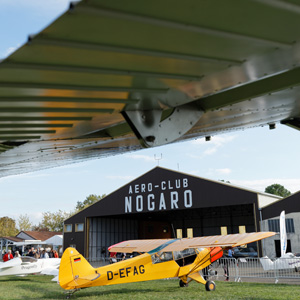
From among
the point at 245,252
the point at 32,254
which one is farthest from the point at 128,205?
the point at 32,254

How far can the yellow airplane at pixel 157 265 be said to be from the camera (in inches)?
477

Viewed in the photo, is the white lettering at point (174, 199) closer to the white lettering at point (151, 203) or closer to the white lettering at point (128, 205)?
the white lettering at point (151, 203)

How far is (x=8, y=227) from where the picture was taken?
7525 centimetres

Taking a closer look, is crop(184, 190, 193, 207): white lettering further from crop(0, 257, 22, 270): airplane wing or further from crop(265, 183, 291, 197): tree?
crop(265, 183, 291, 197): tree

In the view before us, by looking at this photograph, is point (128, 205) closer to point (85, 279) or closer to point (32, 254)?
point (32, 254)

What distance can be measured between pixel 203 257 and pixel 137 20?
12678 mm

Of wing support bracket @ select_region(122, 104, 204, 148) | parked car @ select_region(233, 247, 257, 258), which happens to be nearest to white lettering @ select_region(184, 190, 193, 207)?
parked car @ select_region(233, 247, 257, 258)

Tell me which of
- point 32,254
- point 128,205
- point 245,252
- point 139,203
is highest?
point 139,203

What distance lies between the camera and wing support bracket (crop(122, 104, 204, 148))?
12.2ft

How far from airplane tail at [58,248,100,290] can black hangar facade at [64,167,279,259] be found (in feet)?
66.2

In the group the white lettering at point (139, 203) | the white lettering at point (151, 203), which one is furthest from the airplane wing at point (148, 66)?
the white lettering at point (139, 203)

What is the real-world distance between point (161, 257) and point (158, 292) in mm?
1192

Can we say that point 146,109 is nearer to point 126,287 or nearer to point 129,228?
point 126,287

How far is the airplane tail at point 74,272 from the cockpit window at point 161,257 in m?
2.16
